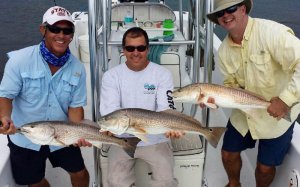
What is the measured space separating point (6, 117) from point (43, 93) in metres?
0.31

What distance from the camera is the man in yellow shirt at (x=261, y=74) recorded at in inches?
102

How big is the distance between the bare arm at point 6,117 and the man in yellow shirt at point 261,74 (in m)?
1.58

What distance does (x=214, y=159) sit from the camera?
406cm

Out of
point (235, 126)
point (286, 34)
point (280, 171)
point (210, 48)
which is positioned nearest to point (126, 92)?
point (210, 48)

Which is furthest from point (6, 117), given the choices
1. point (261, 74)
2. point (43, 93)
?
point (261, 74)

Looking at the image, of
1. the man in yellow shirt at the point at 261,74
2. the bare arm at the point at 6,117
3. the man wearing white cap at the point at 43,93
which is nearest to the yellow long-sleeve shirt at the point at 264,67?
the man in yellow shirt at the point at 261,74

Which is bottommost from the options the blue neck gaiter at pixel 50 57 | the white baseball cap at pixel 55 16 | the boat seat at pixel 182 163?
the boat seat at pixel 182 163

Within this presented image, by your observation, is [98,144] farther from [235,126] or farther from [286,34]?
[286,34]

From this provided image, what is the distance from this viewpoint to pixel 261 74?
2771 mm

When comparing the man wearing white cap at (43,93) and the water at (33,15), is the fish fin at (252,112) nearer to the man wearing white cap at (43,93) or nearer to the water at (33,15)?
the man wearing white cap at (43,93)

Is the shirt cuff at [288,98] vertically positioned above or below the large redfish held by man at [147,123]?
above

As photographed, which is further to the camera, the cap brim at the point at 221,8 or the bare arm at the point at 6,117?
the cap brim at the point at 221,8

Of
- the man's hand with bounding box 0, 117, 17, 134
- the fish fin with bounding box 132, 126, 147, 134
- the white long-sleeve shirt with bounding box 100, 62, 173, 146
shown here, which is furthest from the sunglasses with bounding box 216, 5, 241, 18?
the man's hand with bounding box 0, 117, 17, 134

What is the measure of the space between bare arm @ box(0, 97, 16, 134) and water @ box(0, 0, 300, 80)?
8.89m
